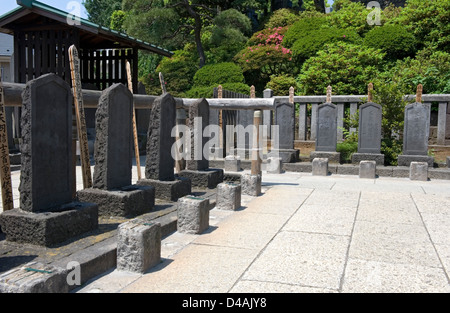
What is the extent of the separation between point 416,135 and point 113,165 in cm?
818

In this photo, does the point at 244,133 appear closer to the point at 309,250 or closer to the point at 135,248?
the point at 309,250

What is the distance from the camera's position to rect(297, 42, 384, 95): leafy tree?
1549 cm

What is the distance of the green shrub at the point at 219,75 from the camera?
17188 mm

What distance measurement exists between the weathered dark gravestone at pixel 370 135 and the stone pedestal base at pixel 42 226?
8.27 m

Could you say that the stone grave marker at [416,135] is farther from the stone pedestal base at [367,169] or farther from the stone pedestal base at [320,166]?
the stone pedestal base at [320,166]

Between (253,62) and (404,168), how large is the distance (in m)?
9.75

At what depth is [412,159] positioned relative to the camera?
399 inches

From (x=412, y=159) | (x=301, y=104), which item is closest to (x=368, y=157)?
(x=412, y=159)

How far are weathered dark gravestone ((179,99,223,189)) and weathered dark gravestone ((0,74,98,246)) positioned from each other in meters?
2.93

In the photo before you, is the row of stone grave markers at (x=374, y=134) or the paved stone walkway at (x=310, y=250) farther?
the row of stone grave markers at (x=374, y=134)

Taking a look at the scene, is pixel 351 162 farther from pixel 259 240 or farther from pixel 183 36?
pixel 183 36

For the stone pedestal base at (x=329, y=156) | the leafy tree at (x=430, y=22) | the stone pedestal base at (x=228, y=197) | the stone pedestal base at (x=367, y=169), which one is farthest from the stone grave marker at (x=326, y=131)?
the leafy tree at (x=430, y=22)

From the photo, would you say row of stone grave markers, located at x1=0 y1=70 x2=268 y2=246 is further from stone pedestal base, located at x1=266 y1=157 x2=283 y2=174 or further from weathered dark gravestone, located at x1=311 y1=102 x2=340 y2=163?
weathered dark gravestone, located at x1=311 y1=102 x2=340 y2=163

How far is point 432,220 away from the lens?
5.35m
